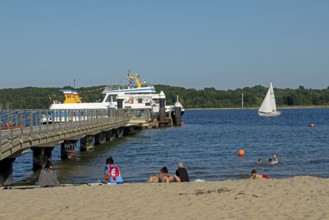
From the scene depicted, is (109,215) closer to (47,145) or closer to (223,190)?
(223,190)

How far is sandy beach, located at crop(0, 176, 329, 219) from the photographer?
1188 centimetres

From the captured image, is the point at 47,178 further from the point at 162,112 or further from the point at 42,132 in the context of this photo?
the point at 162,112

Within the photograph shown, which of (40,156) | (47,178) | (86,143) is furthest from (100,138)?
(47,178)

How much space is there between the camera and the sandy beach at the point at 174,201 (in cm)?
1188

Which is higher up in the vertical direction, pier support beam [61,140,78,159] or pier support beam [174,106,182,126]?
pier support beam [174,106,182,126]

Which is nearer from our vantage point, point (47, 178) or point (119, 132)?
point (47, 178)

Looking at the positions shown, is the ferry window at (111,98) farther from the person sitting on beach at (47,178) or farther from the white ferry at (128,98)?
the person sitting on beach at (47,178)

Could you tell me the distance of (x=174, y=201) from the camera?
13391 millimetres

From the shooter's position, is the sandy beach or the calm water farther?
the calm water

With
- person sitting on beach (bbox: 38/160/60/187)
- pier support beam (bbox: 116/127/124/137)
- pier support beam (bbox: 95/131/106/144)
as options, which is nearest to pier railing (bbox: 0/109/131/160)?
person sitting on beach (bbox: 38/160/60/187)

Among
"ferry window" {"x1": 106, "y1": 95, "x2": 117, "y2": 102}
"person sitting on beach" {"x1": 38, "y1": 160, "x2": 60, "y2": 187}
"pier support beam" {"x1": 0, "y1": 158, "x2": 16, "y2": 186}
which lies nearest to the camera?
"person sitting on beach" {"x1": 38, "y1": 160, "x2": 60, "y2": 187}

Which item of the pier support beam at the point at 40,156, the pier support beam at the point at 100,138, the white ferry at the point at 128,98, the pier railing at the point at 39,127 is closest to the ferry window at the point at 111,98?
the white ferry at the point at 128,98

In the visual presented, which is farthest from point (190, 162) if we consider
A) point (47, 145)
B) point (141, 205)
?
point (141, 205)

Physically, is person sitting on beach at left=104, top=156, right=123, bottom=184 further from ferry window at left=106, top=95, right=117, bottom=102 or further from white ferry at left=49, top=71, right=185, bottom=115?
ferry window at left=106, top=95, right=117, bottom=102
